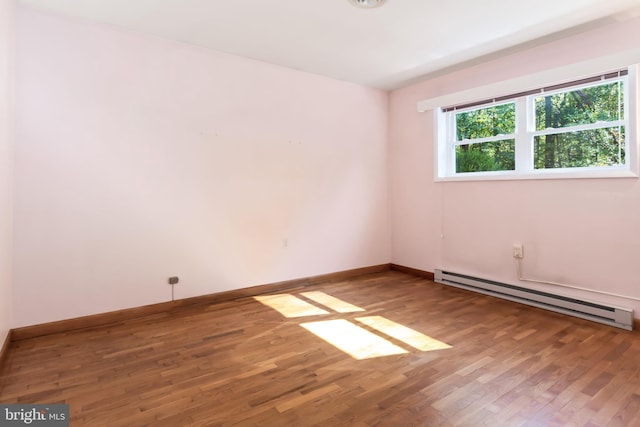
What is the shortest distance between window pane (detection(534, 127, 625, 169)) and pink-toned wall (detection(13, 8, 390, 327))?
7.13ft

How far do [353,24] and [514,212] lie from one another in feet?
8.19

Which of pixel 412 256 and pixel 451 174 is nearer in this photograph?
pixel 451 174

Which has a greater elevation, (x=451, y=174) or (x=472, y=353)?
(x=451, y=174)

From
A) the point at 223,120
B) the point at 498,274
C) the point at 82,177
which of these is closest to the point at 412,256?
the point at 498,274

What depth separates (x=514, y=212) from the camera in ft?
12.3

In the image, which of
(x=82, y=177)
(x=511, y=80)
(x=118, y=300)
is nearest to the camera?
(x=82, y=177)

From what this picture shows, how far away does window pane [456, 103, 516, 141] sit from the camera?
389cm

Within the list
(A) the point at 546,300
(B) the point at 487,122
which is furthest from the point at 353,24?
(A) the point at 546,300

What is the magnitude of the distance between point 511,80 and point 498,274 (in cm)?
205

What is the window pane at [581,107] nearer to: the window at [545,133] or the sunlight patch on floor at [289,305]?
the window at [545,133]

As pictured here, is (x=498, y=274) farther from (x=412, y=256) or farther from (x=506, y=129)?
(x=506, y=129)

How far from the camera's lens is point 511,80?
362cm

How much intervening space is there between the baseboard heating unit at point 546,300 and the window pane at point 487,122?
1683mm
